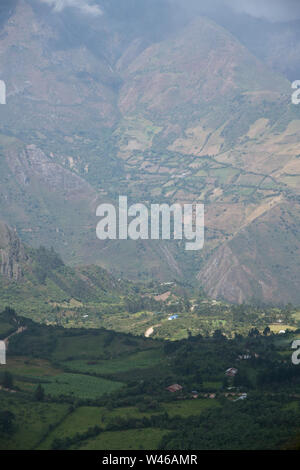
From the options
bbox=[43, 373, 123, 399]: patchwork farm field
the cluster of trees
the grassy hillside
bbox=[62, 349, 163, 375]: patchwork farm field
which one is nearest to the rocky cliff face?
the grassy hillside

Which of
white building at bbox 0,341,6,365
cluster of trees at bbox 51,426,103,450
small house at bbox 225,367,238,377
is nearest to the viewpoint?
cluster of trees at bbox 51,426,103,450

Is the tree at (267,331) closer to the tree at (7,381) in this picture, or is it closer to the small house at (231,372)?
the small house at (231,372)

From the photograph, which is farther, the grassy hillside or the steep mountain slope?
the steep mountain slope

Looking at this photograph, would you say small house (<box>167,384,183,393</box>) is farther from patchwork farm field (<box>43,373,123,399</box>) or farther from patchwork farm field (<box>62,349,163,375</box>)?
patchwork farm field (<box>62,349,163,375</box>)

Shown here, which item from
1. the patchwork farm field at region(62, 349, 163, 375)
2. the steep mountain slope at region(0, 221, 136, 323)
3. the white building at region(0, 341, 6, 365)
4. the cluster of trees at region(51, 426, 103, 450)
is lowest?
the cluster of trees at region(51, 426, 103, 450)

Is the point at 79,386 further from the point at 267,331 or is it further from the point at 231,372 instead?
the point at 267,331

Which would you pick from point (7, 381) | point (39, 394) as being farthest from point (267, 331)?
point (39, 394)

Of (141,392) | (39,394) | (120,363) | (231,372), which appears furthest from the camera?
(120,363)
